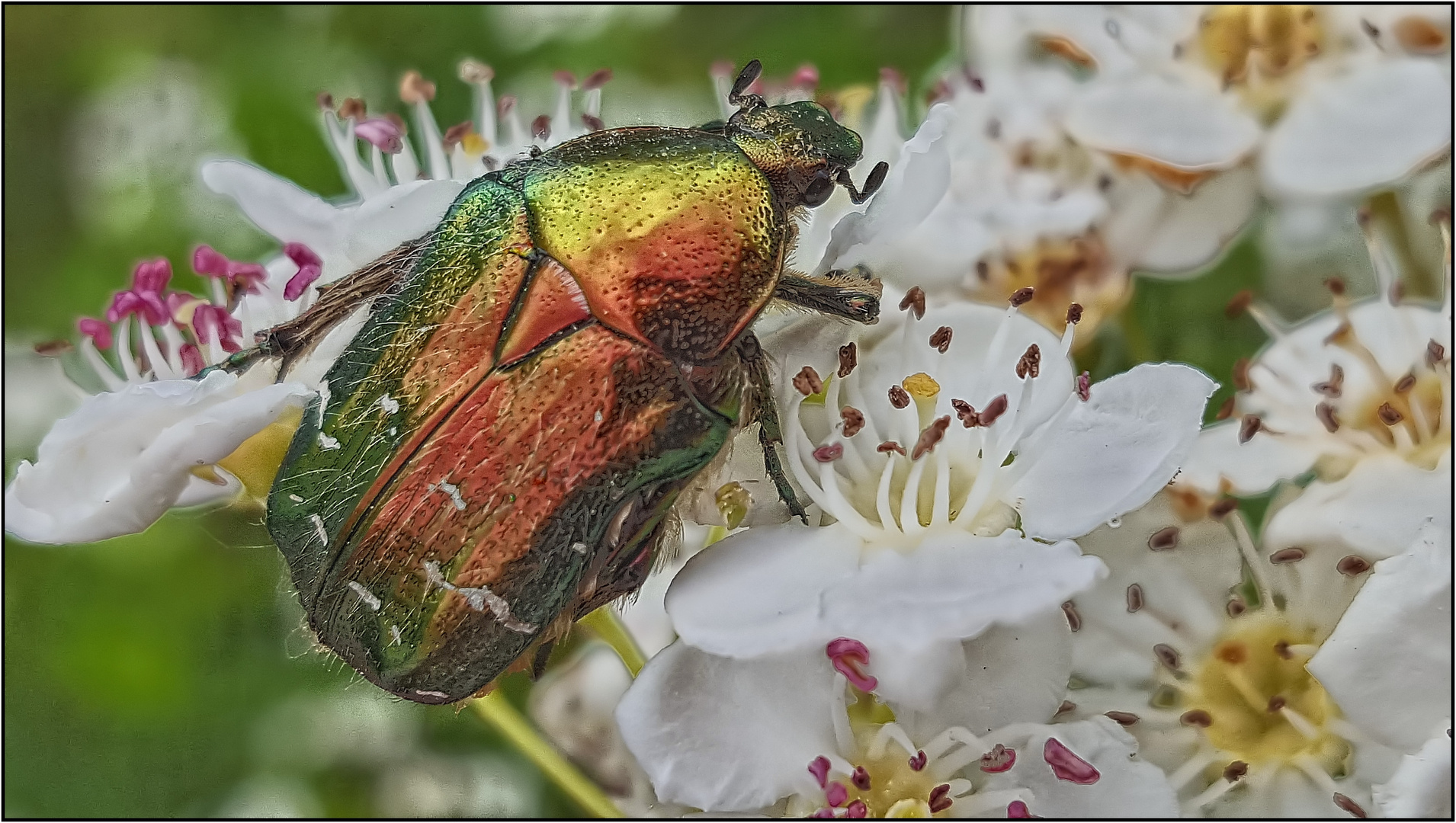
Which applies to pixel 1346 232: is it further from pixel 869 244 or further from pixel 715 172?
pixel 715 172

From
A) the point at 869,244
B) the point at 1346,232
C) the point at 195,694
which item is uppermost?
the point at 869,244

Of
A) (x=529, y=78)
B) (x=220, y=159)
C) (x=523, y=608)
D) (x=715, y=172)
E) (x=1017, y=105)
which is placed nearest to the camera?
(x=523, y=608)

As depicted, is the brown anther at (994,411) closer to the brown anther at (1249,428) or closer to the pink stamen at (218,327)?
the brown anther at (1249,428)

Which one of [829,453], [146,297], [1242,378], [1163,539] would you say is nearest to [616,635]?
[829,453]

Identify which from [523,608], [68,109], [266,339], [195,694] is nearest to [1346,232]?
[523,608]

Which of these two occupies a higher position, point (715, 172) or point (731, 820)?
point (715, 172)

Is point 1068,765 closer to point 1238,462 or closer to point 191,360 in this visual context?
point 1238,462

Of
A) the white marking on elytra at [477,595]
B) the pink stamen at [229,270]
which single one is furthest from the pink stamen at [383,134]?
the white marking on elytra at [477,595]
